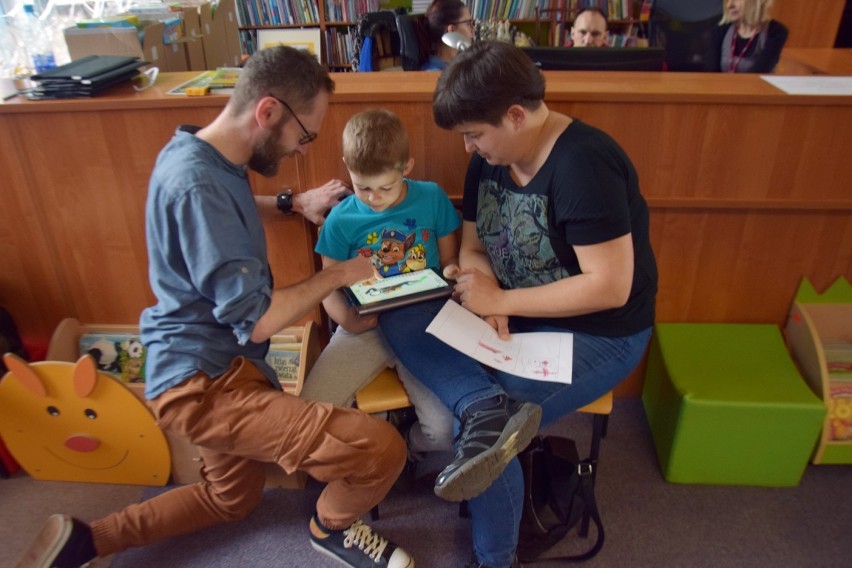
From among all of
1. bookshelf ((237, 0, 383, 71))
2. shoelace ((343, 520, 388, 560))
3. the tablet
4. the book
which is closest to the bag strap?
shoelace ((343, 520, 388, 560))

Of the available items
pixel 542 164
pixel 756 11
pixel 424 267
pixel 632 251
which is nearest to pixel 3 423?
pixel 424 267

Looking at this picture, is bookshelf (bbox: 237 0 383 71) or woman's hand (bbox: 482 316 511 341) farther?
bookshelf (bbox: 237 0 383 71)

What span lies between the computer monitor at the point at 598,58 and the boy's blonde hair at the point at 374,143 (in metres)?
0.65

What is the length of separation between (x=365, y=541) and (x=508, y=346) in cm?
61

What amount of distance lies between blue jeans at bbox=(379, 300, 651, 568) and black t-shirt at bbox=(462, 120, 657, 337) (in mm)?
52

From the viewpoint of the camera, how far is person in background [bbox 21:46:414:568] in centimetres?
121

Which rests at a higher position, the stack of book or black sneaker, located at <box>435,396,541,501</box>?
the stack of book

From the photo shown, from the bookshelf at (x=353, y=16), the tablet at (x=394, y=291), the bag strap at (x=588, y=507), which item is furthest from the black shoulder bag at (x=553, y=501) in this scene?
the bookshelf at (x=353, y=16)

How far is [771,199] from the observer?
5.62 feet

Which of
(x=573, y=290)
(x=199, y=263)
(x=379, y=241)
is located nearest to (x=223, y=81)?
(x=379, y=241)

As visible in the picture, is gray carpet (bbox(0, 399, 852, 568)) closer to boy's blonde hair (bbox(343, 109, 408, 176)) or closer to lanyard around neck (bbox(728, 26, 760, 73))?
boy's blonde hair (bbox(343, 109, 408, 176))

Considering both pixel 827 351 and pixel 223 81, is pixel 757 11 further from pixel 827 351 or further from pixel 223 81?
pixel 223 81

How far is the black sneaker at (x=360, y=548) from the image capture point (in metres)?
1.54

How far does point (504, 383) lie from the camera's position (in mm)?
1420
